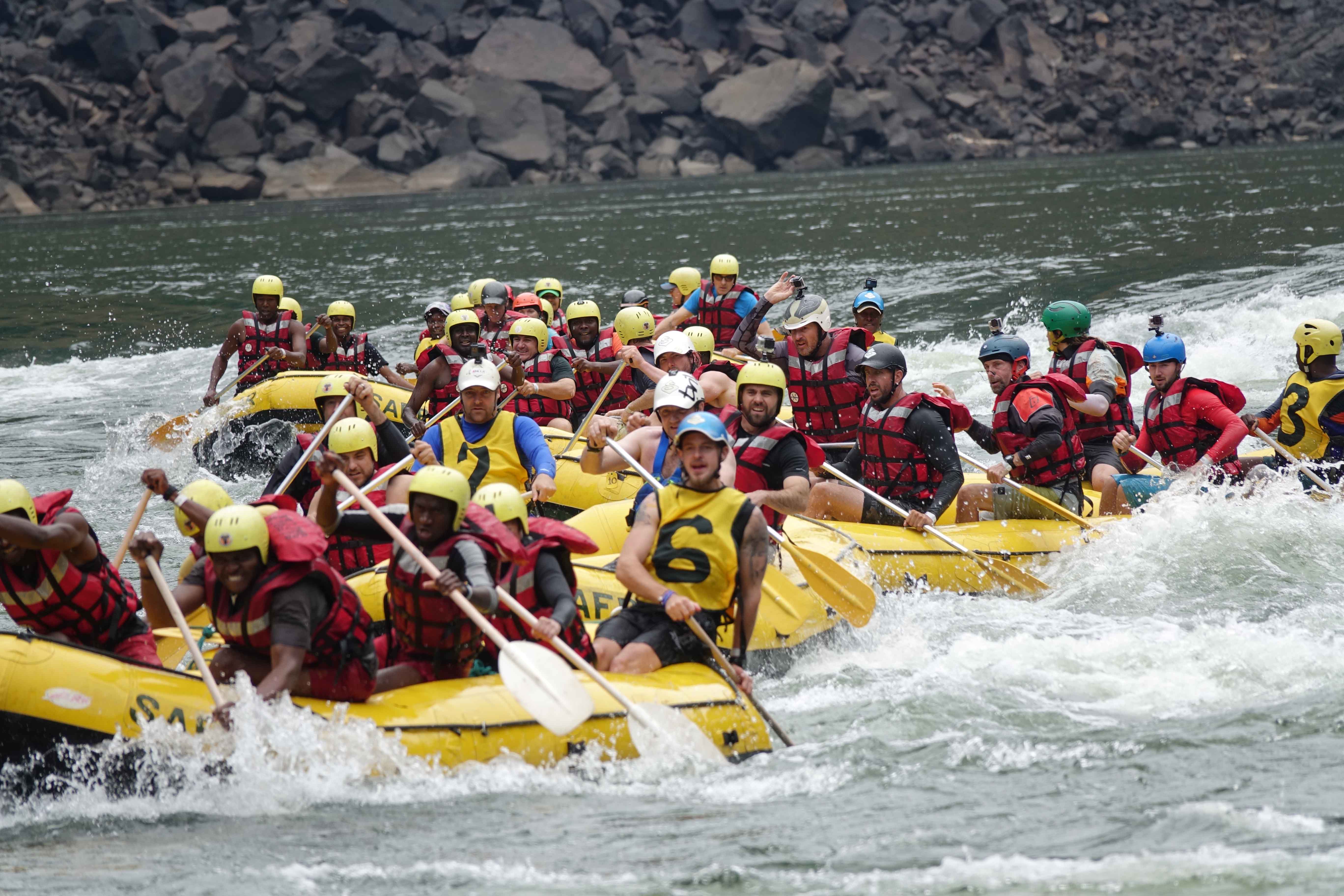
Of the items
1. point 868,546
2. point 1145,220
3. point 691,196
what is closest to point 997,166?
point 691,196

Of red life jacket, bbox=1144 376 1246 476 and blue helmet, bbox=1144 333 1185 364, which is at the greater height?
blue helmet, bbox=1144 333 1185 364

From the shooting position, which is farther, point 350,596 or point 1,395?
point 1,395

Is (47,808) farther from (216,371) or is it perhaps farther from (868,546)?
(216,371)

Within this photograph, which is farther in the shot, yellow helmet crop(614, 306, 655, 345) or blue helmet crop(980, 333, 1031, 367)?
yellow helmet crop(614, 306, 655, 345)

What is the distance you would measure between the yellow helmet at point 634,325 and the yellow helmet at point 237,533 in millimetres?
5808

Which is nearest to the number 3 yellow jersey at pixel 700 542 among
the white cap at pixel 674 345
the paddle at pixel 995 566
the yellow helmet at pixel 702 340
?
the paddle at pixel 995 566

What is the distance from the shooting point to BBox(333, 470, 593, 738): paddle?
5.57 m

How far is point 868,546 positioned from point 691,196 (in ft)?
121

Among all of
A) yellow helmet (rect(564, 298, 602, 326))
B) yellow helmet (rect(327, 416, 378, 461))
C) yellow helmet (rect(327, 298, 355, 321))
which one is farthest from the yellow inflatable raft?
yellow helmet (rect(327, 298, 355, 321))

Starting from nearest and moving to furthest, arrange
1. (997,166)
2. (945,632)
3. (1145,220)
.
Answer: (945,632), (1145,220), (997,166)

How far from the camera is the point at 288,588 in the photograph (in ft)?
18.1

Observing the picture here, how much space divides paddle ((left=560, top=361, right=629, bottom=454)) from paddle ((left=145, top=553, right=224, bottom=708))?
4.63 m

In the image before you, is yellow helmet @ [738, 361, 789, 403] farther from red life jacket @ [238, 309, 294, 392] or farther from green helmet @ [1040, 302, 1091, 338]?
red life jacket @ [238, 309, 294, 392]

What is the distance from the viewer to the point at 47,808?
5.70 metres
